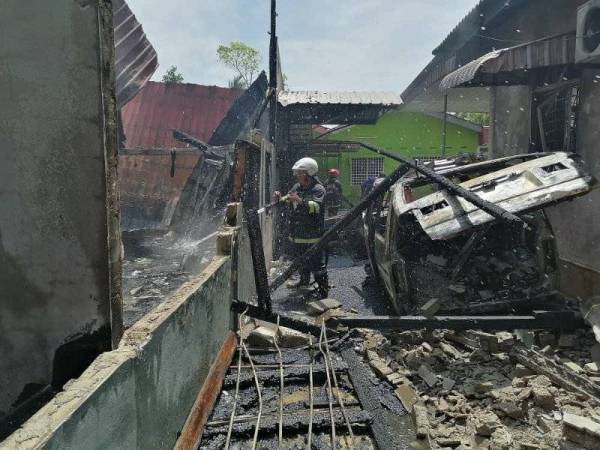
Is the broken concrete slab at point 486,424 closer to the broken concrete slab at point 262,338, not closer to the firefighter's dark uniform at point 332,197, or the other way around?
the broken concrete slab at point 262,338

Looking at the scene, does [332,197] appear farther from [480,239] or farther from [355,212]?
[480,239]

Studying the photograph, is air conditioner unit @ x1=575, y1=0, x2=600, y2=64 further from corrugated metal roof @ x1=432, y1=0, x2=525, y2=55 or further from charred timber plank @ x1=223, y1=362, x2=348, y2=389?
charred timber plank @ x1=223, y1=362, x2=348, y2=389

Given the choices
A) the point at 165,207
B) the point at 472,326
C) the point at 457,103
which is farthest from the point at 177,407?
the point at 457,103

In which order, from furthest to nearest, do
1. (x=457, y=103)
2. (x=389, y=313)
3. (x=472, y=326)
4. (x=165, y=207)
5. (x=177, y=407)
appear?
(x=457, y=103) → (x=165, y=207) → (x=389, y=313) → (x=472, y=326) → (x=177, y=407)

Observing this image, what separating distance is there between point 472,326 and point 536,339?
3.14ft

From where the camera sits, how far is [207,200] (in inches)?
325

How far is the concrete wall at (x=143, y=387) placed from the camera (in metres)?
1.26

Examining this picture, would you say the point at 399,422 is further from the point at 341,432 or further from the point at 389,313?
the point at 389,313

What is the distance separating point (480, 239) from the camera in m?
4.54

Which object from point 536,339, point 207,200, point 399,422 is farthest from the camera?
point 207,200

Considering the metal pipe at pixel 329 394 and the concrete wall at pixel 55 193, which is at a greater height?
the concrete wall at pixel 55 193

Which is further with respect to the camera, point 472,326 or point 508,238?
point 508,238

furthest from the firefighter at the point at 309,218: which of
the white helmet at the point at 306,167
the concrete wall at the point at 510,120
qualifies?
the concrete wall at the point at 510,120

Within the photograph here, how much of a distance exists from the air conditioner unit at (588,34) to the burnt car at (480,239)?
1.28 metres
